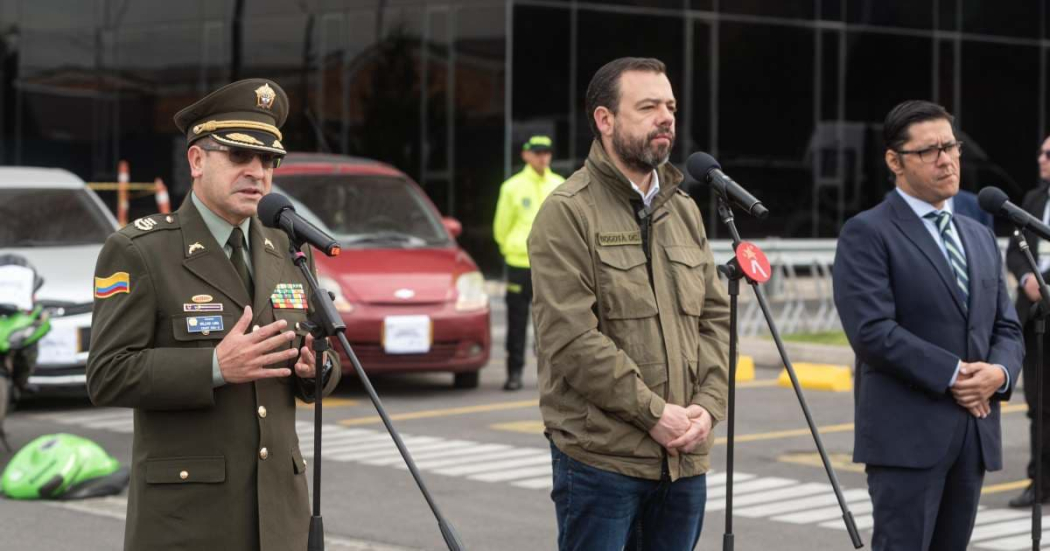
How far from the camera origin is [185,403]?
423 centimetres

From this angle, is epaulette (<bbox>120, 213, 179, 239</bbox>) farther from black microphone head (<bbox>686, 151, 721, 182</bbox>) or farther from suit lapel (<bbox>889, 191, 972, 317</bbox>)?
suit lapel (<bbox>889, 191, 972, 317</bbox>)

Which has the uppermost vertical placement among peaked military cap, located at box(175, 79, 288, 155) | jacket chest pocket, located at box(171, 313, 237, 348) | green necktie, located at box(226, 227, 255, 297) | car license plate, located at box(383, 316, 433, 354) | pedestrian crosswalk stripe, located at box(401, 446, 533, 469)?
peaked military cap, located at box(175, 79, 288, 155)

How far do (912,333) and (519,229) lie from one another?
8905mm

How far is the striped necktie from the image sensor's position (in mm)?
5699

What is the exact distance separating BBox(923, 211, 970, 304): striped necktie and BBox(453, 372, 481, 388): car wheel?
8.95 metres

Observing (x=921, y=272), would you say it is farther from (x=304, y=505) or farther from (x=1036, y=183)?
(x=1036, y=183)

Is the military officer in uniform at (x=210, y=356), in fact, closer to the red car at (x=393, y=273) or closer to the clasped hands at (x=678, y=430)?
the clasped hands at (x=678, y=430)

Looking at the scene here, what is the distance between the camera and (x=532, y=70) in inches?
954

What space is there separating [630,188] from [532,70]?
766 inches

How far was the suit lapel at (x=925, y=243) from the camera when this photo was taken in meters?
5.66

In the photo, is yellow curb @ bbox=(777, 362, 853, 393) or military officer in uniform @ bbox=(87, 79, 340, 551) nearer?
military officer in uniform @ bbox=(87, 79, 340, 551)

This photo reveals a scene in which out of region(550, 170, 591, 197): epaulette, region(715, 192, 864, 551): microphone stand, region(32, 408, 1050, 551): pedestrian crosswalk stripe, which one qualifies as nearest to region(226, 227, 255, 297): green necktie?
region(550, 170, 591, 197): epaulette

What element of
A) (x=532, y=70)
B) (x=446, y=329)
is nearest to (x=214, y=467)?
(x=446, y=329)

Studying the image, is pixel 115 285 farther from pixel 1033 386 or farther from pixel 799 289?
pixel 799 289
